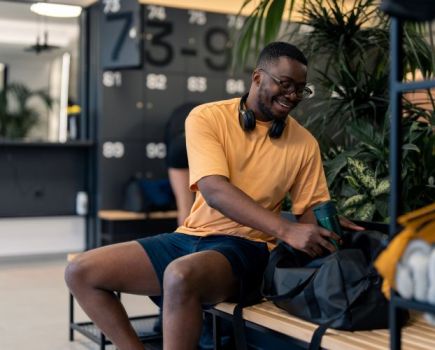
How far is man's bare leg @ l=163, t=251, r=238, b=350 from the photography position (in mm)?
1907

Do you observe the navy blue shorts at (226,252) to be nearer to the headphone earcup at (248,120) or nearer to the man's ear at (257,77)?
the headphone earcup at (248,120)

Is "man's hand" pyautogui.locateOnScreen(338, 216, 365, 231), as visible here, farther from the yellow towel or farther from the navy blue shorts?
the yellow towel

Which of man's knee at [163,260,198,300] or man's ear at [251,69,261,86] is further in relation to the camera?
man's ear at [251,69,261,86]

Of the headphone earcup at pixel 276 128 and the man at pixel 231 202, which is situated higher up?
the headphone earcup at pixel 276 128

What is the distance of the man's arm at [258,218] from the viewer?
1933mm

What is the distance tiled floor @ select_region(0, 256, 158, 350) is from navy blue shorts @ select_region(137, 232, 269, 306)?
47.9 inches

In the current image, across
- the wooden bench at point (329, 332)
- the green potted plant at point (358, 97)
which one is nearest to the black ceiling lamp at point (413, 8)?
the wooden bench at point (329, 332)

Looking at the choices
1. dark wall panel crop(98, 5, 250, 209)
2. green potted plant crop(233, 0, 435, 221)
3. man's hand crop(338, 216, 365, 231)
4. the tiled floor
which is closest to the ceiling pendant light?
dark wall panel crop(98, 5, 250, 209)

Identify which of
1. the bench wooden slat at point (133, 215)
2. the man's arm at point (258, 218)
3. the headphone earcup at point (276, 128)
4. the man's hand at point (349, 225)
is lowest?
the bench wooden slat at point (133, 215)

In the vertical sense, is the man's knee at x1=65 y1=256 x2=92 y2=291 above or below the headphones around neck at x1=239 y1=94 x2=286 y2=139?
below

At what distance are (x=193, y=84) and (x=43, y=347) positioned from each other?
12.7 feet

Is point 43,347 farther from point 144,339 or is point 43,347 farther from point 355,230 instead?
point 355,230

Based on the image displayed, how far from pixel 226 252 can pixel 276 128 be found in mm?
452

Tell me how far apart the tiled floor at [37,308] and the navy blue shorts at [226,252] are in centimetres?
122
